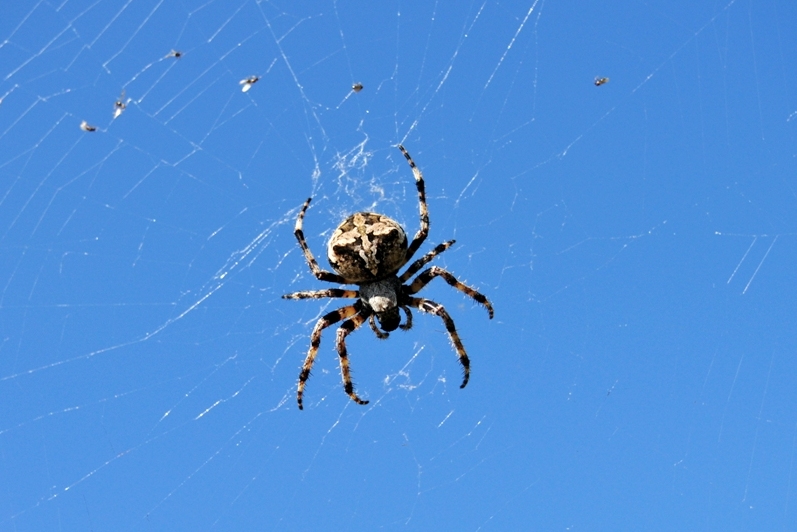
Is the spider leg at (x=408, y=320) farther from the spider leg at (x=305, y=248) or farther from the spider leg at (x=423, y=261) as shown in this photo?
the spider leg at (x=305, y=248)

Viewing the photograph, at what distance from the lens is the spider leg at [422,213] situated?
9211 mm

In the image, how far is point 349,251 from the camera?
28.9 feet

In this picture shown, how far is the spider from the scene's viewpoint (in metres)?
8.79

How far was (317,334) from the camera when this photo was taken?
9.83 meters

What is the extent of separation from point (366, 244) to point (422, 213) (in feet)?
2.98

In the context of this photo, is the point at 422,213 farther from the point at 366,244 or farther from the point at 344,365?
the point at 344,365

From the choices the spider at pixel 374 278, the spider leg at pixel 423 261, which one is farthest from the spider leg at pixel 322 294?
the spider leg at pixel 423 261

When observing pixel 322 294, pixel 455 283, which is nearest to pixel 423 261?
pixel 455 283

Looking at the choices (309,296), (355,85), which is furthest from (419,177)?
(309,296)

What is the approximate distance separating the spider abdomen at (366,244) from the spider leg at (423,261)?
1.15 feet

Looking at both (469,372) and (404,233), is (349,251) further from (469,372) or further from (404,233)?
(469,372)

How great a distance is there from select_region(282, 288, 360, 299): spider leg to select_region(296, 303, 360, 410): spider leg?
0.26 metres

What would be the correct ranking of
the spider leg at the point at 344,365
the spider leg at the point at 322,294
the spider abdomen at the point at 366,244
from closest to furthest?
1. the spider abdomen at the point at 366,244
2. the spider leg at the point at 322,294
3. the spider leg at the point at 344,365

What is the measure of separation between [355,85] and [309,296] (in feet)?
8.64
